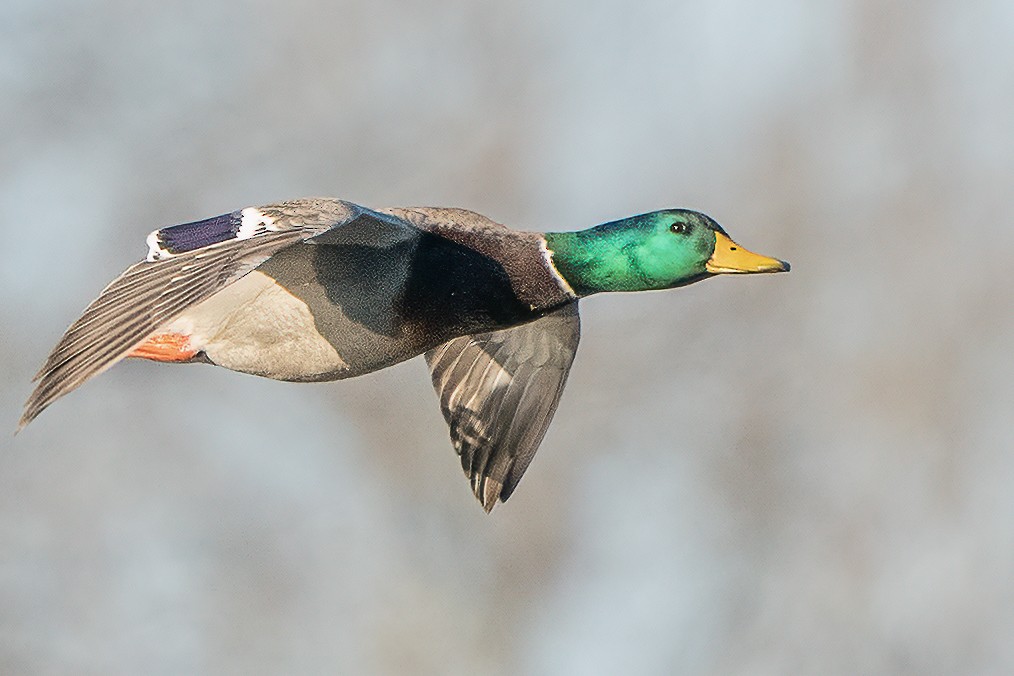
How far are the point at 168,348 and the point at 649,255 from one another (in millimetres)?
2164

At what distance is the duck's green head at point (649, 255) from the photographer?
23.6 feet

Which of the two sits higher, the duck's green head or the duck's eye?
the duck's eye

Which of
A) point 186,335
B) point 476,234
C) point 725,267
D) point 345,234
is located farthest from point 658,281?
point 186,335

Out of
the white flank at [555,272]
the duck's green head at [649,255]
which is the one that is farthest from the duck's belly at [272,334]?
the duck's green head at [649,255]

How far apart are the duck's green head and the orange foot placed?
166 centimetres

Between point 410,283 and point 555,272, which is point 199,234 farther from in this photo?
point 555,272

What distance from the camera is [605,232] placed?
7.27 meters

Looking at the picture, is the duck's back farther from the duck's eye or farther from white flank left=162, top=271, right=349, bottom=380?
the duck's eye

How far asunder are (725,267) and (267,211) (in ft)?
6.80

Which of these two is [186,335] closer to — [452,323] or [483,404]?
[452,323]

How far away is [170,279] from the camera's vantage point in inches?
232

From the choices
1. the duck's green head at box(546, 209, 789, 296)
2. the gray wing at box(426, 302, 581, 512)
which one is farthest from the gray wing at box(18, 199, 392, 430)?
the gray wing at box(426, 302, 581, 512)

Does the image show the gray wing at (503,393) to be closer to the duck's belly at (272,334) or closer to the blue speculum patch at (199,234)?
the duck's belly at (272,334)

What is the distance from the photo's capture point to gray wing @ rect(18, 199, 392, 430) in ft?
18.2
